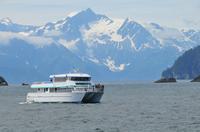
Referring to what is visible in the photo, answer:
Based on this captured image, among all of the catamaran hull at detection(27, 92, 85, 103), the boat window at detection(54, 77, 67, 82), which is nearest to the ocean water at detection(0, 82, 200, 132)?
the catamaran hull at detection(27, 92, 85, 103)

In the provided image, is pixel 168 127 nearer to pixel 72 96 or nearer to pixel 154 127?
pixel 154 127

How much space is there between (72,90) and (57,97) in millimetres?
5176

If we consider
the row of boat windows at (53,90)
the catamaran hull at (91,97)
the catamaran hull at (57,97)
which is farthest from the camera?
the row of boat windows at (53,90)

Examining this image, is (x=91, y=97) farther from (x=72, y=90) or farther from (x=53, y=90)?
(x=53, y=90)

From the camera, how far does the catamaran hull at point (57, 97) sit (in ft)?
489

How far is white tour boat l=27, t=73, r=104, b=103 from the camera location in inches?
5861

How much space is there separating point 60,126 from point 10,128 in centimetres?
700

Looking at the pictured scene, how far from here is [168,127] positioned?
94.1 meters

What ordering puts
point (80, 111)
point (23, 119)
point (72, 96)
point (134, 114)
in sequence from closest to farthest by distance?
point (23, 119) → point (134, 114) → point (80, 111) → point (72, 96)

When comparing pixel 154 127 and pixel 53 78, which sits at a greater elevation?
pixel 53 78

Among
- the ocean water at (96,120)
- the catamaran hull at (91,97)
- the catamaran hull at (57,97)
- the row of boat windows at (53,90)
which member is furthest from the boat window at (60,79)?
the ocean water at (96,120)

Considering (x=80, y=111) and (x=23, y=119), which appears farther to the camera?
(x=80, y=111)

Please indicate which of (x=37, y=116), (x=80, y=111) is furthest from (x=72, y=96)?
(x=37, y=116)

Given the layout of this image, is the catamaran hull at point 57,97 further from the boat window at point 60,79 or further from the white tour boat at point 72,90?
the boat window at point 60,79
